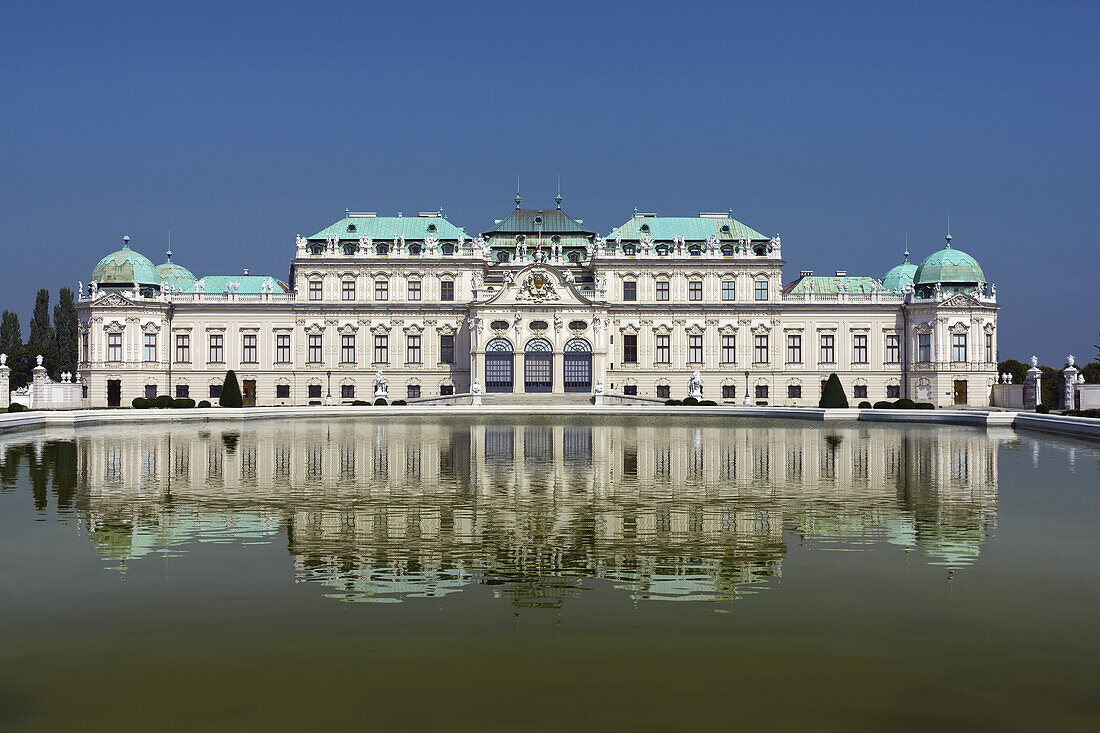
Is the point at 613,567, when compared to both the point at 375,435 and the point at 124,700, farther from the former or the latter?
the point at 375,435

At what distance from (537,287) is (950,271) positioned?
3558 cm

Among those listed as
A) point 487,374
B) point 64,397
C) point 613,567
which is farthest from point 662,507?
point 64,397

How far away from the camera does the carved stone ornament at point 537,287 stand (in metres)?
81.8

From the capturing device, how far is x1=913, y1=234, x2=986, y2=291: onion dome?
84.3m

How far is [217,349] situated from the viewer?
281ft

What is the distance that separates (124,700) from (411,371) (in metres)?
76.7

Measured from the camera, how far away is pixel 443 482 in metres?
23.9

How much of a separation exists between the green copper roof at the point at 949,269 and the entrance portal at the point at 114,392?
69475mm

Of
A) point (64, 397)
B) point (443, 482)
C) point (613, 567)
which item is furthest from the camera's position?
point (64, 397)

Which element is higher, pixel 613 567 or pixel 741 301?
pixel 741 301

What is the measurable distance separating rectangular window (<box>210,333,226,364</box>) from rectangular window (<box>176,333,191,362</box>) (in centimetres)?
191

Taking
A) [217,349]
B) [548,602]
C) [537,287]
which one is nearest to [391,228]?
[537,287]

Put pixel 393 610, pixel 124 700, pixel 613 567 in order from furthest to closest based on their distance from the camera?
pixel 613 567, pixel 393 610, pixel 124 700

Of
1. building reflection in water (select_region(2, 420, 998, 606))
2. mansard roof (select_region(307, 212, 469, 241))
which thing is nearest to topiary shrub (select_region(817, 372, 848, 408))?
building reflection in water (select_region(2, 420, 998, 606))
